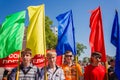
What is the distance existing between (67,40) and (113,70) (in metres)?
1.96

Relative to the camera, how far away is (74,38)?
10.4 meters

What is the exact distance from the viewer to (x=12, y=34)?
29.6 ft

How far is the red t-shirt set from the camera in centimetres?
817

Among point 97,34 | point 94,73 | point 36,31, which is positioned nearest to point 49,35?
point 97,34

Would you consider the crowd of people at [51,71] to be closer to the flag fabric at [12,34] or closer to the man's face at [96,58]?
the man's face at [96,58]

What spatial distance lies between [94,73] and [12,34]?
2522 millimetres

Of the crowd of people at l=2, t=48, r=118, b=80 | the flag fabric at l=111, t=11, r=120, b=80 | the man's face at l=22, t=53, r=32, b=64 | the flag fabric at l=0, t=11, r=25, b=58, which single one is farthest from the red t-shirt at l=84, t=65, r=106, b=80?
the flag fabric at l=0, t=11, r=25, b=58

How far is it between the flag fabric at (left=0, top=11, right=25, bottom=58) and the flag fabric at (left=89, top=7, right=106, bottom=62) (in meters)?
2.15

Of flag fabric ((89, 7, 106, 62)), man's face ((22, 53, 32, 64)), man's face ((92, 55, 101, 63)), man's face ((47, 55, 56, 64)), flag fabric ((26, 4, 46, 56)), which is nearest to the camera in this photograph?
man's face ((22, 53, 32, 64))

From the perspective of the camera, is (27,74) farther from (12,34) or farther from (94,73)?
(12,34)

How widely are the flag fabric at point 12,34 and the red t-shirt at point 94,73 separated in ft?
6.41

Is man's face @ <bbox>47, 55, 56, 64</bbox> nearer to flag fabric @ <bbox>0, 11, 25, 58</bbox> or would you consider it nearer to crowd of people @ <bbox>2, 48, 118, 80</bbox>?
crowd of people @ <bbox>2, 48, 118, 80</bbox>

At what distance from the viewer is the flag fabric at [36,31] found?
8680 millimetres

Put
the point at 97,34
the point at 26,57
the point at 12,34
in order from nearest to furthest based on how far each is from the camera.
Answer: the point at 26,57
the point at 12,34
the point at 97,34
